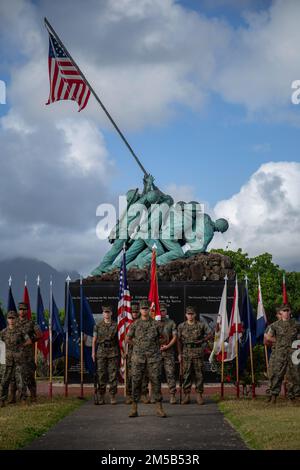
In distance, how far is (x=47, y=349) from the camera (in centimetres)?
2275

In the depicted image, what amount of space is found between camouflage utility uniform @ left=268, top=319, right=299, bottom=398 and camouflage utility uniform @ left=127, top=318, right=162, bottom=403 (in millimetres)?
2862

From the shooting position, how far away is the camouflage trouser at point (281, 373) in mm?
16422

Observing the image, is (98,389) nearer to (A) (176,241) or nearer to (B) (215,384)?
(B) (215,384)

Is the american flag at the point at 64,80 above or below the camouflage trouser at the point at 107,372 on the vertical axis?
above

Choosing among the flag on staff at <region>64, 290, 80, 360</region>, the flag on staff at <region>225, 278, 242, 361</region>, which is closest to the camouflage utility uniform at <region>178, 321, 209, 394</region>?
the flag on staff at <region>225, 278, 242, 361</region>

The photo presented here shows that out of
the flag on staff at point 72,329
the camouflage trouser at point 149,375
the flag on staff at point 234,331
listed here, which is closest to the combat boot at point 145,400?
the flag on staff at point 234,331

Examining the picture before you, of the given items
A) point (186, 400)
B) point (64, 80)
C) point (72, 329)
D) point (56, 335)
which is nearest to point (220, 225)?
point (64, 80)

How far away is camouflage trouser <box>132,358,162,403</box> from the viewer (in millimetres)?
14477

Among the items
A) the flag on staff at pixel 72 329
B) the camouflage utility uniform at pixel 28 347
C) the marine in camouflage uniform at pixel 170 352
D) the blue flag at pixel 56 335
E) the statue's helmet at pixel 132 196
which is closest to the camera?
the marine in camouflage uniform at pixel 170 352

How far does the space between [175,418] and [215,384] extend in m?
10.8

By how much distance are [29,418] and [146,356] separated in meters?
2.20

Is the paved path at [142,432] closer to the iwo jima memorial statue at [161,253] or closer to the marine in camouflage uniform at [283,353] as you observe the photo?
the marine in camouflage uniform at [283,353]

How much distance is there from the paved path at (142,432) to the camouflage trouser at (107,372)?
1.70m
